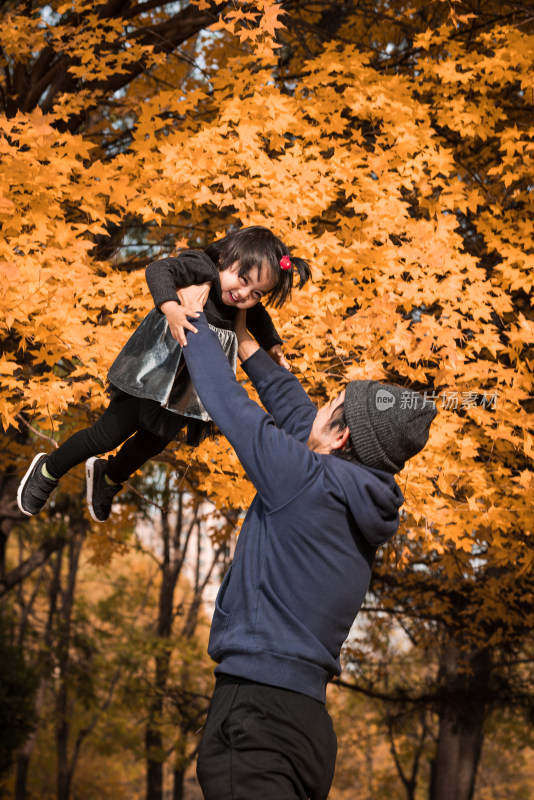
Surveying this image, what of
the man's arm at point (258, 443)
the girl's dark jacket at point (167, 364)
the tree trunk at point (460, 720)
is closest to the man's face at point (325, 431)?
the man's arm at point (258, 443)

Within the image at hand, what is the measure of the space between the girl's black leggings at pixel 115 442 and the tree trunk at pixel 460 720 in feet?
26.3

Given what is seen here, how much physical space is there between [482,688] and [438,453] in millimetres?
7138

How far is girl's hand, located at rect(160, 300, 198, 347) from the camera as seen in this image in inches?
76.9

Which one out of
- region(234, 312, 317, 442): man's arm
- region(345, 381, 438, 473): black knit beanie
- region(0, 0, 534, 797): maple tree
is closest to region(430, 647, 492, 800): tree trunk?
region(0, 0, 534, 797): maple tree

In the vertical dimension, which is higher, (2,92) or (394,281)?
(2,92)

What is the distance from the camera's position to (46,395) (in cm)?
370

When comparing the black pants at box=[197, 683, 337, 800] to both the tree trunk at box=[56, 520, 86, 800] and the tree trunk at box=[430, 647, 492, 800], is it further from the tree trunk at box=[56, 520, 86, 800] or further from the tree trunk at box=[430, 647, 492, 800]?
the tree trunk at box=[56, 520, 86, 800]

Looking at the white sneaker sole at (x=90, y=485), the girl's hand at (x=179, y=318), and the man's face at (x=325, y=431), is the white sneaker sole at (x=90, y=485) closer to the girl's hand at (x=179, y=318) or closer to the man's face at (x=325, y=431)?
the girl's hand at (x=179, y=318)

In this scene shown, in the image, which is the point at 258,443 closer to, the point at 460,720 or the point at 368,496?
the point at 368,496

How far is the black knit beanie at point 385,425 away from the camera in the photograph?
178 cm

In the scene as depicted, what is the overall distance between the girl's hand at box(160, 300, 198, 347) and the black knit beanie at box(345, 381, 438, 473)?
1.57 ft

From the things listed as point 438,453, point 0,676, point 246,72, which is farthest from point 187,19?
point 0,676

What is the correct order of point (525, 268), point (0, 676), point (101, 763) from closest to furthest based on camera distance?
point (525, 268) < point (0, 676) < point (101, 763)

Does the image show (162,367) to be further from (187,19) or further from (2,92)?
(2,92)
